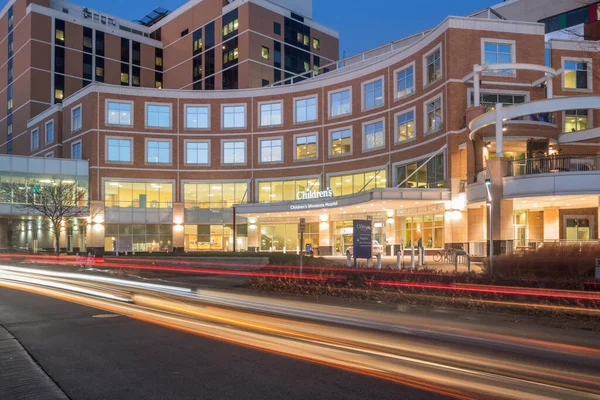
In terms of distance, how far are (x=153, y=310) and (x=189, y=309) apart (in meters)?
0.92

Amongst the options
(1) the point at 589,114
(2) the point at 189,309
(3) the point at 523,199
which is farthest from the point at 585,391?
(1) the point at 589,114

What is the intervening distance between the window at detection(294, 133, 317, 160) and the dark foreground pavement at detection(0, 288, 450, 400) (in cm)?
4195

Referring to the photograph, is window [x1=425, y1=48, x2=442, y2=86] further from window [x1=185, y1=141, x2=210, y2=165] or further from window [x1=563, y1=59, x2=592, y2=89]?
window [x1=185, y1=141, x2=210, y2=165]

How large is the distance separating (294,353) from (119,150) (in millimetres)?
50507

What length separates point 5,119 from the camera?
265ft

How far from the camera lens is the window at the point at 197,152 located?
2250 inches

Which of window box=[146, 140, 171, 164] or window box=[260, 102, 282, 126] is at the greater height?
window box=[260, 102, 282, 126]

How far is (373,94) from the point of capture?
48469 millimetres

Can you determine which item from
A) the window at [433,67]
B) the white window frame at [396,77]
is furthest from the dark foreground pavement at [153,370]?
the white window frame at [396,77]

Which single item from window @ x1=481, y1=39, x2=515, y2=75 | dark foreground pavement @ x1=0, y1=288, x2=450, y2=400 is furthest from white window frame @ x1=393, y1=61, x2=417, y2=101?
dark foreground pavement @ x1=0, y1=288, x2=450, y2=400

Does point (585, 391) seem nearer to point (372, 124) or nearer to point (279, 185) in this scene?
point (372, 124)

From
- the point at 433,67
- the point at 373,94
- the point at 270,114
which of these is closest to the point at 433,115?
the point at 433,67

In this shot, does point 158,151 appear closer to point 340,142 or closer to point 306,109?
point 306,109

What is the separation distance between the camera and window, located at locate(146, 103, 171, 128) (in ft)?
187
